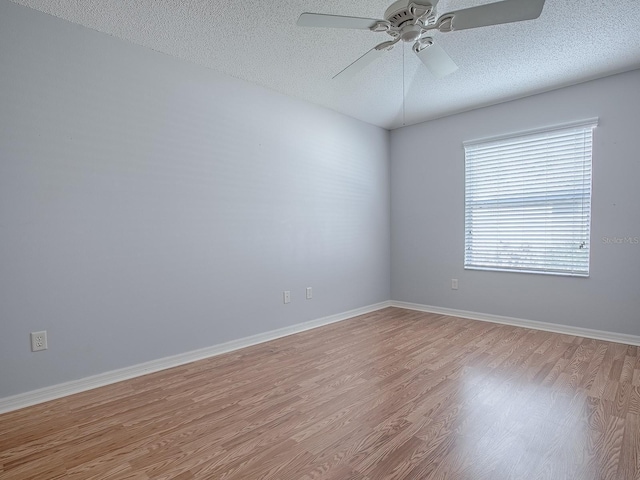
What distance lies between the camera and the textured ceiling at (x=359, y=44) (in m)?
2.20

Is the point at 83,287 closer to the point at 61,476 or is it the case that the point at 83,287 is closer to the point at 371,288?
the point at 61,476

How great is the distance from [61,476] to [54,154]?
183 cm

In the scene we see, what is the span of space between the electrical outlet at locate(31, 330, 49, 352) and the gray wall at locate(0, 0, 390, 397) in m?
0.03

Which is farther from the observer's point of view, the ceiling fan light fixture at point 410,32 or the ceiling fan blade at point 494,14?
the ceiling fan light fixture at point 410,32

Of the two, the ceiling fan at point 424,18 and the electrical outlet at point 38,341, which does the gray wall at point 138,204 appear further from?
the ceiling fan at point 424,18

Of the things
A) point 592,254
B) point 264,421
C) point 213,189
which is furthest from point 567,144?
point 264,421

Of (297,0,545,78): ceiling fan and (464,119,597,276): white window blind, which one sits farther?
(464,119,597,276): white window blind

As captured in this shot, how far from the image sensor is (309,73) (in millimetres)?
3105

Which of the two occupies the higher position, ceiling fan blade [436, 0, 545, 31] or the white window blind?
ceiling fan blade [436, 0, 545, 31]

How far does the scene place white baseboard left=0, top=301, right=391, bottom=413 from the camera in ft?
6.93

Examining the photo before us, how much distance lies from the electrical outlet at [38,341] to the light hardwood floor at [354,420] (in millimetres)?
347

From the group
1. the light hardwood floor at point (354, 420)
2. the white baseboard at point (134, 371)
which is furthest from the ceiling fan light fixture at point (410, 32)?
the white baseboard at point (134, 371)

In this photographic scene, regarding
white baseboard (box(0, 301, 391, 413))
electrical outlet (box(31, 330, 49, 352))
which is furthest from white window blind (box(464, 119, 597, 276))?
electrical outlet (box(31, 330, 49, 352))

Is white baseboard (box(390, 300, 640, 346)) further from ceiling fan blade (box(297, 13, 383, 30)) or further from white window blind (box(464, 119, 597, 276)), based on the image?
ceiling fan blade (box(297, 13, 383, 30))
